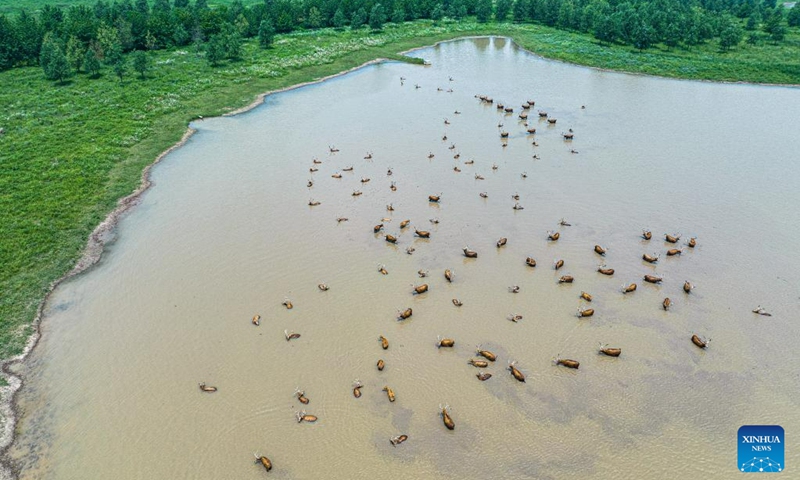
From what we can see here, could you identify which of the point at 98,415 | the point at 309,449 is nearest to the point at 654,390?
the point at 309,449

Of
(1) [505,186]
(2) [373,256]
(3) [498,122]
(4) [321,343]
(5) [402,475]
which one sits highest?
(3) [498,122]

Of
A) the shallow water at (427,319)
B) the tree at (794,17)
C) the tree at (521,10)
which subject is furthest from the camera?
the tree at (521,10)

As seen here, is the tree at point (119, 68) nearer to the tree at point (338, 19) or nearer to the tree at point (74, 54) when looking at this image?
the tree at point (74, 54)

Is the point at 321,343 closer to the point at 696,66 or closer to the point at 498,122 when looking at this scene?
the point at 498,122

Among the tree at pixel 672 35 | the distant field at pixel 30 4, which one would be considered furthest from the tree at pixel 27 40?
the tree at pixel 672 35

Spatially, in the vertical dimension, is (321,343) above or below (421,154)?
below

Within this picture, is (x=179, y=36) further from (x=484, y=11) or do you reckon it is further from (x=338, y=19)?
(x=484, y=11)
